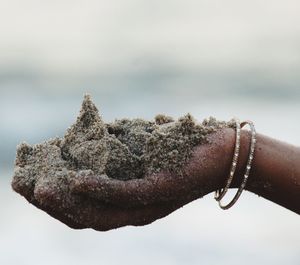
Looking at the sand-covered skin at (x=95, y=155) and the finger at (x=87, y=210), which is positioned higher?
the sand-covered skin at (x=95, y=155)

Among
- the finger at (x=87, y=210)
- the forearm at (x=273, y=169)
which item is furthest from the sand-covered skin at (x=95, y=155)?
the forearm at (x=273, y=169)

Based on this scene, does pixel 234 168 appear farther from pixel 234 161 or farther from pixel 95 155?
pixel 95 155

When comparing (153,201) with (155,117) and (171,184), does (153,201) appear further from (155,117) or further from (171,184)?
(155,117)

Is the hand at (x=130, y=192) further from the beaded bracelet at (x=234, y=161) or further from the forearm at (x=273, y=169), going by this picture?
the forearm at (x=273, y=169)

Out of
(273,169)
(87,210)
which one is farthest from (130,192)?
(273,169)

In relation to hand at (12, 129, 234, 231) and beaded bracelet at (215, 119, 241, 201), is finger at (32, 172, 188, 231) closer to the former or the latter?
hand at (12, 129, 234, 231)

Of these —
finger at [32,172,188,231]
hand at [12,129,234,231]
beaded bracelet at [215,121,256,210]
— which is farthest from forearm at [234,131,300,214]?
finger at [32,172,188,231]

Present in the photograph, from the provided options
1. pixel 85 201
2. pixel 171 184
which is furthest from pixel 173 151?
pixel 85 201
